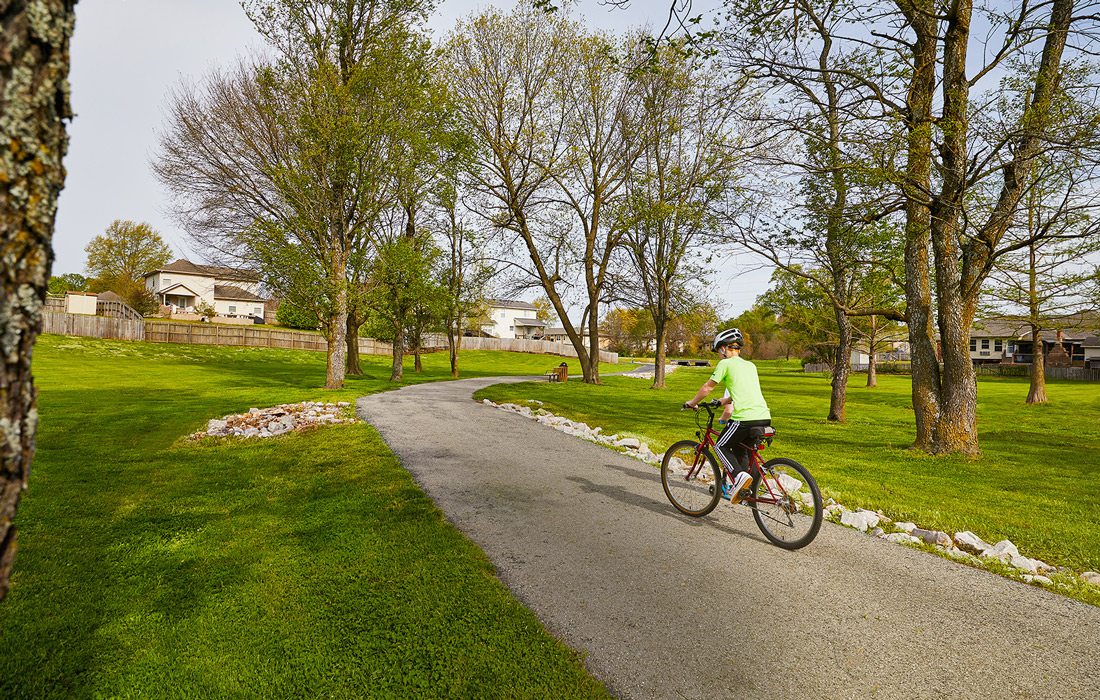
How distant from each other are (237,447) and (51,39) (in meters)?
9.35

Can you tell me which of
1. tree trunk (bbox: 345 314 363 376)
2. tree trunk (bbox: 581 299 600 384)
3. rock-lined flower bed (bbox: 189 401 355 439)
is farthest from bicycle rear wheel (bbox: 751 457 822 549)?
tree trunk (bbox: 345 314 363 376)

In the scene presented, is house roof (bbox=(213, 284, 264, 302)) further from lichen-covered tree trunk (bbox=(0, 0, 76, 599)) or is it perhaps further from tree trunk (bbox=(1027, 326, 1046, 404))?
lichen-covered tree trunk (bbox=(0, 0, 76, 599))

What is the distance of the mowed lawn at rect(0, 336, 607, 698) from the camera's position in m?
3.10

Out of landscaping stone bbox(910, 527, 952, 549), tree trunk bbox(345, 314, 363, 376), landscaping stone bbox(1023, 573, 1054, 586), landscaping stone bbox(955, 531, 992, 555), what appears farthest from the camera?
tree trunk bbox(345, 314, 363, 376)

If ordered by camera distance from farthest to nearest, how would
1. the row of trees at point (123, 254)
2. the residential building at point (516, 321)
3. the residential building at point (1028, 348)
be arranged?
the residential building at point (516, 321) → the row of trees at point (123, 254) → the residential building at point (1028, 348)

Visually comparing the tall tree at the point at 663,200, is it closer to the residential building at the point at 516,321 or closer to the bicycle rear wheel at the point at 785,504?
the bicycle rear wheel at the point at 785,504

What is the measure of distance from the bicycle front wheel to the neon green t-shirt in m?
0.73

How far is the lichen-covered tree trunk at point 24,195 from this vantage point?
1.45m

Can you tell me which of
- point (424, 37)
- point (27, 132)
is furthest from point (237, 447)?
point (424, 37)

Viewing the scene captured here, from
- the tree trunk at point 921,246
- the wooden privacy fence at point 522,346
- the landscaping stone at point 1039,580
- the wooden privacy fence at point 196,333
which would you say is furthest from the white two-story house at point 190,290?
the landscaping stone at point 1039,580

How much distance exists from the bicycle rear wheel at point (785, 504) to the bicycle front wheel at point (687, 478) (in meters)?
0.57

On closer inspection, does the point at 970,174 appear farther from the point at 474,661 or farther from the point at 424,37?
the point at 424,37

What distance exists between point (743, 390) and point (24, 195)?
5.67m

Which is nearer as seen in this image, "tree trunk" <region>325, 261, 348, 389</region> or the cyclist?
the cyclist
